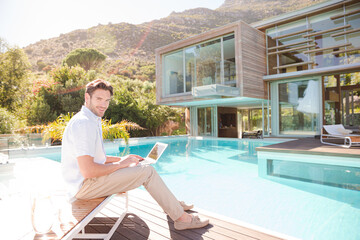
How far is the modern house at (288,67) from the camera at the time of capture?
1032cm

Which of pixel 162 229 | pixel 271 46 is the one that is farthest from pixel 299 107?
pixel 162 229

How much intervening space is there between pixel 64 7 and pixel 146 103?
36.1 m

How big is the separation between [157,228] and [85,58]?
36.6 metres

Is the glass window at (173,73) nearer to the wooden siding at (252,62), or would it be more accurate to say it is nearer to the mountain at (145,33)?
the wooden siding at (252,62)

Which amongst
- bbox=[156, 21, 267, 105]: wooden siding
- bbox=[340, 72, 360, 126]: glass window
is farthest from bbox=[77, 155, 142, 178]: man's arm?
bbox=[340, 72, 360, 126]: glass window

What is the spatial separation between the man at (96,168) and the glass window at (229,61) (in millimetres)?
9487

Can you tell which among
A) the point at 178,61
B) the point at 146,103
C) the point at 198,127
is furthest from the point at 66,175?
the point at 198,127

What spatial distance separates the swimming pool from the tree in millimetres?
32896

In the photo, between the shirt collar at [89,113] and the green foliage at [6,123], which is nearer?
the shirt collar at [89,113]

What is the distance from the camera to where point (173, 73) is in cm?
1372

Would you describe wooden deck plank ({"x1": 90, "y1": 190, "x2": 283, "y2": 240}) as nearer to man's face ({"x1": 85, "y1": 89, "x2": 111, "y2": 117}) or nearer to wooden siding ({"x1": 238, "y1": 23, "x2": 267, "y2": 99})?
man's face ({"x1": 85, "y1": 89, "x2": 111, "y2": 117})

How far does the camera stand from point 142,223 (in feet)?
6.97

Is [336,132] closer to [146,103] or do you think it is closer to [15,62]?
[146,103]

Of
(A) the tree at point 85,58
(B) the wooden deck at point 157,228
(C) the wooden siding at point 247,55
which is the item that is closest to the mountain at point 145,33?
(A) the tree at point 85,58
